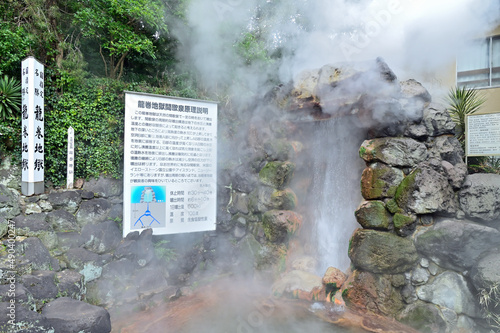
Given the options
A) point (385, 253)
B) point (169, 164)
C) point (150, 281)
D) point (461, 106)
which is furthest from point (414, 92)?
point (150, 281)

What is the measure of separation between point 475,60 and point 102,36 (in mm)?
8301

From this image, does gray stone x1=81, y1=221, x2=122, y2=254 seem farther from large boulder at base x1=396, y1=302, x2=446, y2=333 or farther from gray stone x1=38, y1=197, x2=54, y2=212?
large boulder at base x1=396, y1=302, x2=446, y2=333

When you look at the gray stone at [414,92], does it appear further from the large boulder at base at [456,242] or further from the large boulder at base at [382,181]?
the large boulder at base at [456,242]

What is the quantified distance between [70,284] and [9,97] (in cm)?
278

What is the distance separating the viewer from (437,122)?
4.04 metres

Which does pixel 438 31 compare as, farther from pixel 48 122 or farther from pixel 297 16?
pixel 48 122

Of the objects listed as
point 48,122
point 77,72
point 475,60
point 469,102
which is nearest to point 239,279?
point 48,122

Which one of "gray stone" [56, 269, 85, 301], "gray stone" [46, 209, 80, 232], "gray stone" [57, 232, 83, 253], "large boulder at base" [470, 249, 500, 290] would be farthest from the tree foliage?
"large boulder at base" [470, 249, 500, 290]

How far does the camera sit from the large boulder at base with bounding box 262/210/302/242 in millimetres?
5016

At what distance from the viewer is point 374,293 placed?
379 cm

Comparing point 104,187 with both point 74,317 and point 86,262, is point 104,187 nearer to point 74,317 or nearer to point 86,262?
point 86,262

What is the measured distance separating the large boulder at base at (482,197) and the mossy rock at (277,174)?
2.58 metres

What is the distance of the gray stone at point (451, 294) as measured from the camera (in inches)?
134

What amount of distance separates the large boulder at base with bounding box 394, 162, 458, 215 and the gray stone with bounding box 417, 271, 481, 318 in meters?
0.81
